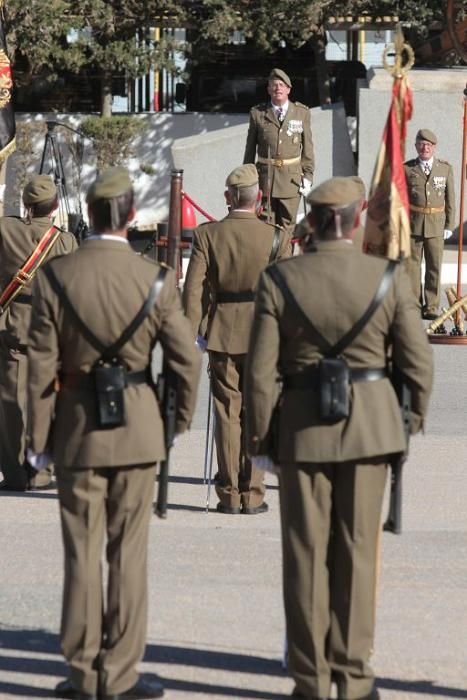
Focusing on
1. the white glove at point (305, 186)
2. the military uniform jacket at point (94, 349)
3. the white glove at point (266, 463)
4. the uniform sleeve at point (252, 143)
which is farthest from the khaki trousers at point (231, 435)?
the uniform sleeve at point (252, 143)

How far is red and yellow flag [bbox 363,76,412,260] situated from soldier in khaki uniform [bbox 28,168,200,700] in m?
1.01

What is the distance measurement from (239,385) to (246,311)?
0.47m

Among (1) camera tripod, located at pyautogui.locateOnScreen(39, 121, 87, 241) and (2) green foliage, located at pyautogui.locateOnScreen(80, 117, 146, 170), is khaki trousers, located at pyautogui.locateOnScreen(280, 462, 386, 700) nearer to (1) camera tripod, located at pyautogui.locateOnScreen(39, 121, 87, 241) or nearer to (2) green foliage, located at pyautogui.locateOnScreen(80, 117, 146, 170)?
(1) camera tripod, located at pyautogui.locateOnScreen(39, 121, 87, 241)

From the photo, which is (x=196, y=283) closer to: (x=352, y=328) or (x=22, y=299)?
(x=22, y=299)

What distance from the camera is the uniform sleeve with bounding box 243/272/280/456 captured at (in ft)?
17.5

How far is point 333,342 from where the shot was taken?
210 inches

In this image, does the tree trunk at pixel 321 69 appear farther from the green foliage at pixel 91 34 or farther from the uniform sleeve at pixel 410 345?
the uniform sleeve at pixel 410 345

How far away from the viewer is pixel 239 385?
8.61m

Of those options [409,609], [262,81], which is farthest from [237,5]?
[409,609]

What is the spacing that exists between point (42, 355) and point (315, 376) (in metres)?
0.99

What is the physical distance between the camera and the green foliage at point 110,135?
22547 millimetres

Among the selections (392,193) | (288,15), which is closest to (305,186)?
(288,15)

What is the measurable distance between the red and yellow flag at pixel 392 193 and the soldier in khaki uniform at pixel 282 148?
29.2 feet

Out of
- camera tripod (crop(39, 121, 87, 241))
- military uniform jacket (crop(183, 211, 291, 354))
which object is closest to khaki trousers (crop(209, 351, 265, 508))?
military uniform jacket (crop(183, 211, 291, 354))
